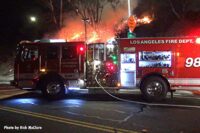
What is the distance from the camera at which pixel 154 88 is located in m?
16.6

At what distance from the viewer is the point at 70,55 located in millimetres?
17625

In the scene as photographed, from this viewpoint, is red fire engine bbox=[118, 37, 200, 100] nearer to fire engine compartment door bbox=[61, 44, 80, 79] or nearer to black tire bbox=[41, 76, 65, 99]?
fire engine compartment door bbox=[61, 44, 80, 79]

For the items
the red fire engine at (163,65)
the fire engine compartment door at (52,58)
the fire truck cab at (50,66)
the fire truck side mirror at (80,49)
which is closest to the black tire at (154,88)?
the red fire engine at (163,65)

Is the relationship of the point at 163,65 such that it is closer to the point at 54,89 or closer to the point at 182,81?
the point at 182,81

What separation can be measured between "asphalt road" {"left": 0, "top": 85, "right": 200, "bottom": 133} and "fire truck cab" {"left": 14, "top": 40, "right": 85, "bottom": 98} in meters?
0.77

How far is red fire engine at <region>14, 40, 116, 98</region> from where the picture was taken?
17.4 metres

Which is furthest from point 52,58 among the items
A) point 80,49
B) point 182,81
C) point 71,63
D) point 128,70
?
point 182,81

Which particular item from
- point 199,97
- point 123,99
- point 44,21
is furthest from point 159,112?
point 44,21

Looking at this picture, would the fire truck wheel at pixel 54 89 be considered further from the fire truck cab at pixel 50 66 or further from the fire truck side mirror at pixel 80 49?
the fire truck side mirror at pixel 80 49

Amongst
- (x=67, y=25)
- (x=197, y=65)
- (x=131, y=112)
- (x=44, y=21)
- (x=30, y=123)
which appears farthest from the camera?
(x=44, y=21)

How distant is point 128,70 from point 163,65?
1333 mm

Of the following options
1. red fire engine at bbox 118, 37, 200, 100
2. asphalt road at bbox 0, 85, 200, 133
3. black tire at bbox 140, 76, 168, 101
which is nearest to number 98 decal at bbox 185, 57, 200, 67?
red fire engine at bbox 118, 37, 200, 100

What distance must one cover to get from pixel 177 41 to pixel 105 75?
10.0 feet

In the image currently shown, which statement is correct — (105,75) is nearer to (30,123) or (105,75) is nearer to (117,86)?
(117,86)
